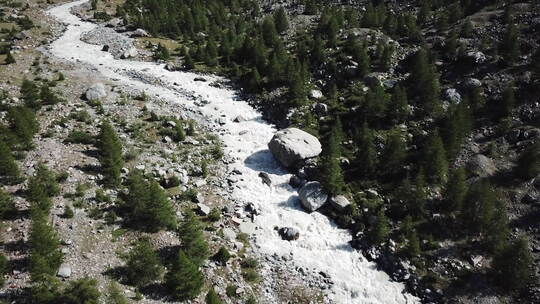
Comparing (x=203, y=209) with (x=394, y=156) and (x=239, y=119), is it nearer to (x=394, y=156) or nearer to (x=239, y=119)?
(x=239, y=119)

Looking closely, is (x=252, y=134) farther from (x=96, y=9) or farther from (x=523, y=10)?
(x=96, y=9)

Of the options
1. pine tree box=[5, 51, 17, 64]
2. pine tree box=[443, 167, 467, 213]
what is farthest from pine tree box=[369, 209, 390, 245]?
pine tree box=[5, 51, 17, 64]

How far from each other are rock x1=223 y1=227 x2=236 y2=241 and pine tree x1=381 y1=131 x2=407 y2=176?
1846cm

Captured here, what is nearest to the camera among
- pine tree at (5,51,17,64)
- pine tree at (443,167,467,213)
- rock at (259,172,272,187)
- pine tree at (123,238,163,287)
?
pine tree at (123,238,163,287)

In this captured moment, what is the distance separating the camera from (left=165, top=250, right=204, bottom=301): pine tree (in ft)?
85.6

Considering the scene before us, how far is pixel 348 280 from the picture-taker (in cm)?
3194

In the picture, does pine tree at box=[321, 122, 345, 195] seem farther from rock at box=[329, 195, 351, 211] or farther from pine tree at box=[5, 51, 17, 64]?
pine tree at box=[5, 51, 17, 64]

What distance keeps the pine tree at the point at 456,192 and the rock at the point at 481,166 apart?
517 centimetres

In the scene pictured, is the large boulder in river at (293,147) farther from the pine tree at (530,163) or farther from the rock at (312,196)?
the pine tree at (530,163)

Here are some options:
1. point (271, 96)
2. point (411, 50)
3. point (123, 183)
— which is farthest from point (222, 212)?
point (411, 50)

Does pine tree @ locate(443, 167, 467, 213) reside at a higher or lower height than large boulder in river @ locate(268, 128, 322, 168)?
higher

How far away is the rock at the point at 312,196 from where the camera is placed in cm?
3784

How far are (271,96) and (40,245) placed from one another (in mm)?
37347

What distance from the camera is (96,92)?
48.8 meters
